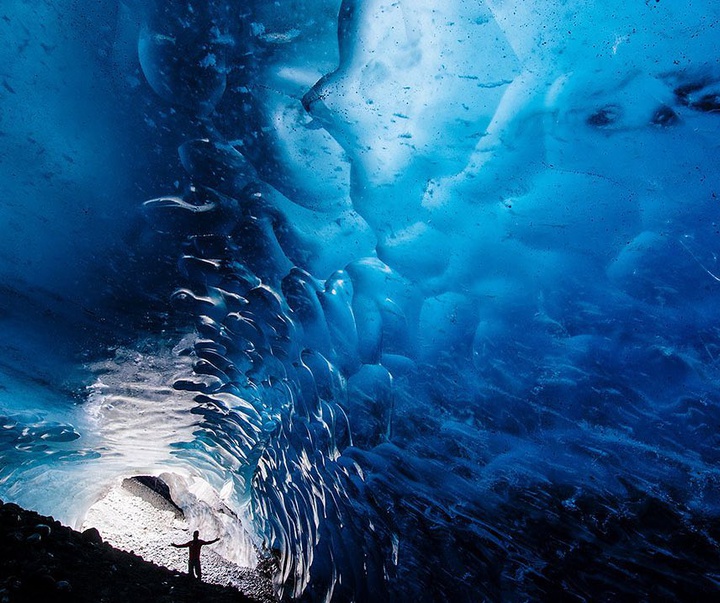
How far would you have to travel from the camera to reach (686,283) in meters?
2.29

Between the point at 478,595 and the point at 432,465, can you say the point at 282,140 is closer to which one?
the point at 432,465

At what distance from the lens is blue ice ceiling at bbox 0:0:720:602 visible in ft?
6.89

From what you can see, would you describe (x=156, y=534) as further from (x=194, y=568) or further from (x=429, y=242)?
(x=429, y=242)

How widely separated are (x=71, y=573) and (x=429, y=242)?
15.7 ft

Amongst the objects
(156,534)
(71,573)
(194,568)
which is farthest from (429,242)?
(156,534)

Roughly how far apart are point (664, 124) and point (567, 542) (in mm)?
3548

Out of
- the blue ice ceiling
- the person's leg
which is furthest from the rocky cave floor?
the person's leg

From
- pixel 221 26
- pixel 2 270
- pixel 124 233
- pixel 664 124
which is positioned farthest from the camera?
pixel 2 270

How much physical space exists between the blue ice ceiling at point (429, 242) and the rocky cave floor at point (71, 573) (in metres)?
2.24

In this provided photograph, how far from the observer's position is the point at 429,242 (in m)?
2.94

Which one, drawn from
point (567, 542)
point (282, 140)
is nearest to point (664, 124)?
point (282, 140)

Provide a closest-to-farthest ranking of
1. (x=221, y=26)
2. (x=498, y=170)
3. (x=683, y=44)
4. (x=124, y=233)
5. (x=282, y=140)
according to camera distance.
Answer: (x=683, y=44) → (x=221, y=26) → (x=498, y=170) → (x=282, y=140) → (x=124, y=233)

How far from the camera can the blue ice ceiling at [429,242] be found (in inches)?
82.7

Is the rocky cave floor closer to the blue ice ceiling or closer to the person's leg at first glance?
the blue ice ceiling
